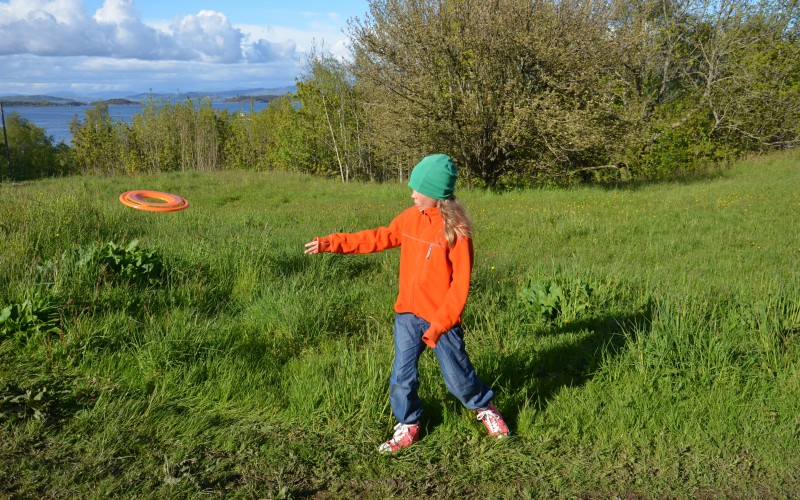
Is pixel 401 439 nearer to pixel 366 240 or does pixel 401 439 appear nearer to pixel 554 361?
pixel 366 240

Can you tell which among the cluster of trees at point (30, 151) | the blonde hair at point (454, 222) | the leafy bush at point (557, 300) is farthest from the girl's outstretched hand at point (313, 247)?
the cluster of trees at point (30, 151)

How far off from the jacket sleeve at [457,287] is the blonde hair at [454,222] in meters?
0.03

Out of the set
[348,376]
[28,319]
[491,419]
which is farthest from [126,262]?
[491,419]

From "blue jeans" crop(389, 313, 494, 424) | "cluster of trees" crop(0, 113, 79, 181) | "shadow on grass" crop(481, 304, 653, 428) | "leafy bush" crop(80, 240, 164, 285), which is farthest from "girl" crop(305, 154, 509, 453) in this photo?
"cluster of trees" crop(0, 113, 79, 181)

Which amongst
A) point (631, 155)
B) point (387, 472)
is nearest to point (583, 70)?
point (631, 155)

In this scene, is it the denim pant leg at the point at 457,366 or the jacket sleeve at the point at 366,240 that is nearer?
the denim pant leg at the point at 457,366

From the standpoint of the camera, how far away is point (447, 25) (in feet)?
48.2

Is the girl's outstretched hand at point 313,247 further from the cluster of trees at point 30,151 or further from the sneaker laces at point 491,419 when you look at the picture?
the cluster of trees at point 30,151

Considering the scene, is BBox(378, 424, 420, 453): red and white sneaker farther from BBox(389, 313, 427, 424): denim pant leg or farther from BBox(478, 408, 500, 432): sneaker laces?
BBox(478, 408, 500, 432): sneaker laces

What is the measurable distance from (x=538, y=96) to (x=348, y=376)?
41.9ft

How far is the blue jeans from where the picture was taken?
3256 millimetres

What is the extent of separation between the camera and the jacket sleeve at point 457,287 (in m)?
3.07

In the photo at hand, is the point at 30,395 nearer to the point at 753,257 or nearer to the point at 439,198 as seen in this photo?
the point at 439,198

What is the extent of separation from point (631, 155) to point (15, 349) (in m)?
21.4
